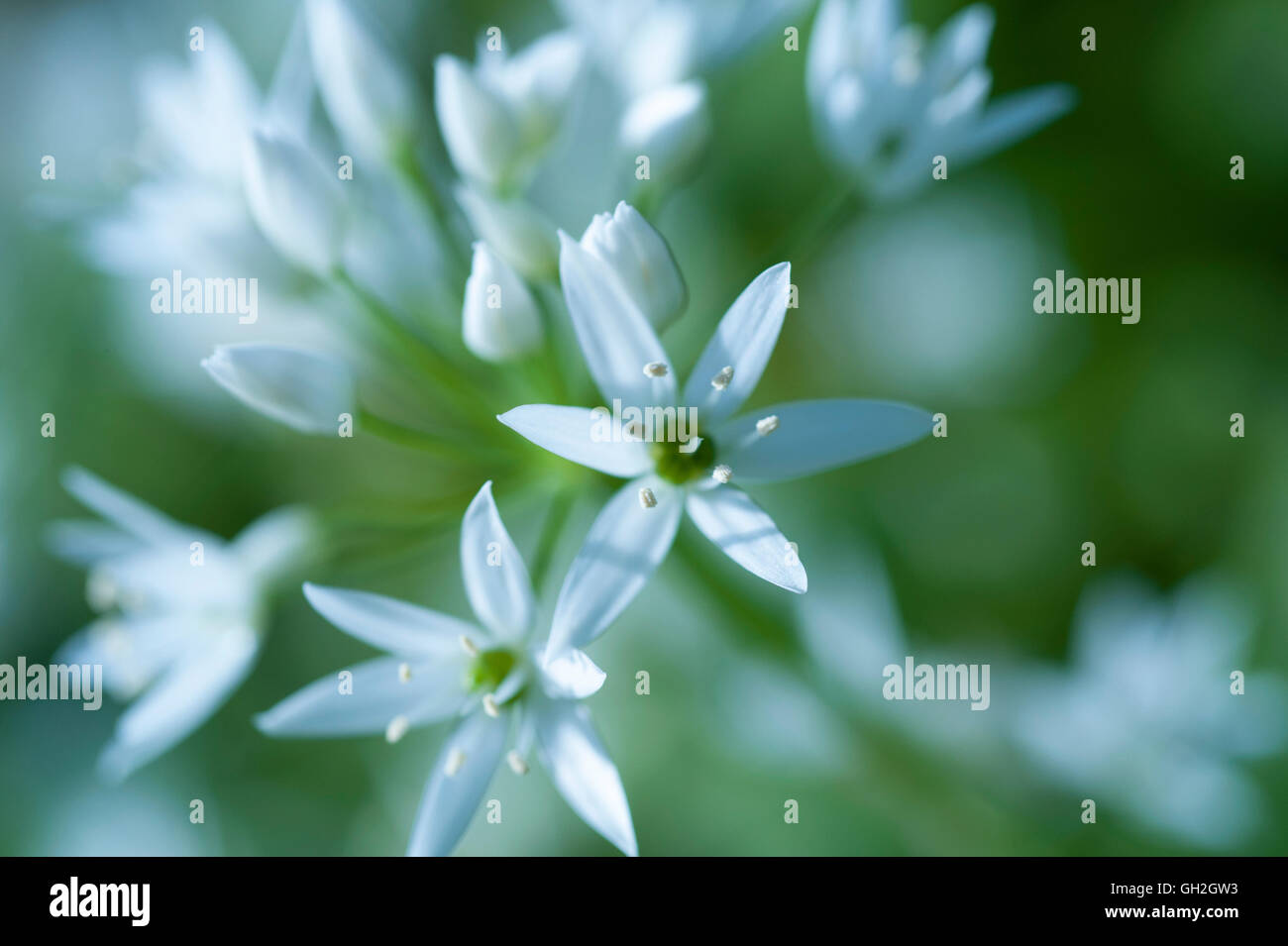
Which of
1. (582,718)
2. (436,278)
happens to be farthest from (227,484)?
(582,718)

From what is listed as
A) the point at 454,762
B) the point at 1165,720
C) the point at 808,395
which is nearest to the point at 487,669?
the point at 454,762

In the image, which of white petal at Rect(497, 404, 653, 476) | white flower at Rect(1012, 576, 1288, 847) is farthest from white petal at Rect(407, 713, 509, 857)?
white flower at Rect(1012, 576, 1288, 847)

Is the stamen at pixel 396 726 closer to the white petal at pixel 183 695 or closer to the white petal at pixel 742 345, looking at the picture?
the white petal at pixel 183 695

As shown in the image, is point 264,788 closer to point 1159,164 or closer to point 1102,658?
point 1102,658

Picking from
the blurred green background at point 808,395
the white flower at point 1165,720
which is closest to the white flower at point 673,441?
the blurred green background at point 808,395

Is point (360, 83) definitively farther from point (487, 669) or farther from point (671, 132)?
point (487, 669)

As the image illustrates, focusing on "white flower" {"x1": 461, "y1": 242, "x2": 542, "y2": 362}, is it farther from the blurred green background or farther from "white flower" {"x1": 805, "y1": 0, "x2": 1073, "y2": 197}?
the blurred green background
